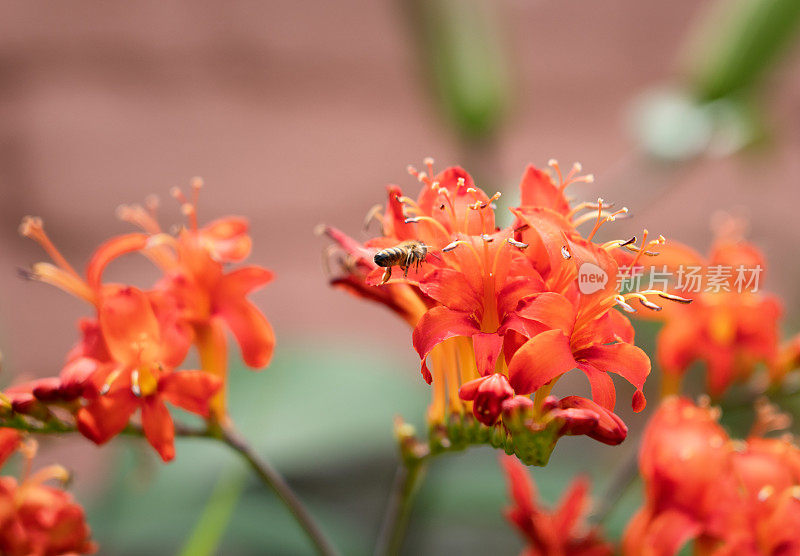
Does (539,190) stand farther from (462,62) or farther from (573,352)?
(462,62)

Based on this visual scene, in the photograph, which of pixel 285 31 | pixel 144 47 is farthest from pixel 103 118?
pixel 285 31

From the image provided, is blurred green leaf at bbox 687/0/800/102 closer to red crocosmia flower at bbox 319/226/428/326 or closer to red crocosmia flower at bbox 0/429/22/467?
red crocosmia flower at bbox 319/226/428/326

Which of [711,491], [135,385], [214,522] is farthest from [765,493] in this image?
[214,522]

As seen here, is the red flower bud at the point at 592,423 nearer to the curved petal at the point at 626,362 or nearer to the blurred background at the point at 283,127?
the curved petal at the point at 626,362

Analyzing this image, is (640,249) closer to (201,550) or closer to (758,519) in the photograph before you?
(758,519)

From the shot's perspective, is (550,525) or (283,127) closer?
(550,525)

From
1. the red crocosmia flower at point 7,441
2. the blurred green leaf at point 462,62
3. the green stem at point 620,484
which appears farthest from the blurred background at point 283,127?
the red crocosmia flower at point 7,441

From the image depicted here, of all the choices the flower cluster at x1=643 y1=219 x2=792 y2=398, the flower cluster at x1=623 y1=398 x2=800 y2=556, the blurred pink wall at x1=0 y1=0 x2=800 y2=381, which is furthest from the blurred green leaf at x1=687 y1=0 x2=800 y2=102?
the blurred pink wall at x1=0 y1=0 x2=800 y2=381
